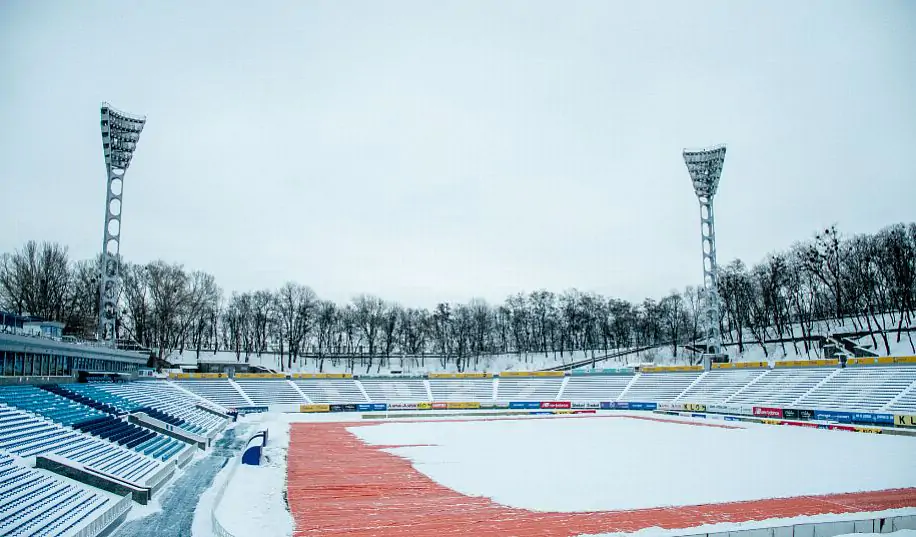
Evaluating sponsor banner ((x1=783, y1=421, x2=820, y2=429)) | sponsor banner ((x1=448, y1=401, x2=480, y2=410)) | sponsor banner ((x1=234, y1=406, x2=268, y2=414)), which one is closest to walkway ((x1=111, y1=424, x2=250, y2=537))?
sponsor banner ((x1=234, y1=406, x2=268, y2=414))

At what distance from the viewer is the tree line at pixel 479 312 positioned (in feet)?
197

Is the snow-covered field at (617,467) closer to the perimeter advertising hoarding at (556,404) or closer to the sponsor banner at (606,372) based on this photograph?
the perimeter advertising hoarding at (556,404)

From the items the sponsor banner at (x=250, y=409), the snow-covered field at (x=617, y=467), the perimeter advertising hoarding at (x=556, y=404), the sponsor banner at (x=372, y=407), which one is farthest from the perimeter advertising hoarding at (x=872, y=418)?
the sponsor banner at (x=250, y=409)

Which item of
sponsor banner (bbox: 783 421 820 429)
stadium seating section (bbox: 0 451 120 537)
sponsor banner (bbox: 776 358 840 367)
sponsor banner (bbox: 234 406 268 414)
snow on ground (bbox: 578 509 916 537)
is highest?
sponsor banner (bbox: 776 358 840 367)

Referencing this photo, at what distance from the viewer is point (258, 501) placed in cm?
1819

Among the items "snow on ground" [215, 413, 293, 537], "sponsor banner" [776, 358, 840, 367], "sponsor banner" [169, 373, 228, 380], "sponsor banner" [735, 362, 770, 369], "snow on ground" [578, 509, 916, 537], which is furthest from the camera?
"sponsor banner" [169, 373, 228, 380]

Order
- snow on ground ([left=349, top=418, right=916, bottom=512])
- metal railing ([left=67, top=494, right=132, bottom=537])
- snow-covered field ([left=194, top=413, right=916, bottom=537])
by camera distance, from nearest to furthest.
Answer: metal railing ([left=67, top=494, right=132, bottom=537])
snow-covered field ([left=194, top=413, right=916, bottom=537])
snow on ground ([left=349, top=418, right=916, bottom=512])

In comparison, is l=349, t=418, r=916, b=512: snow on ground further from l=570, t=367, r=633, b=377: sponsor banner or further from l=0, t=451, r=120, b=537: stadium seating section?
l=570, t=367, r=633, b=377: sponsor banner

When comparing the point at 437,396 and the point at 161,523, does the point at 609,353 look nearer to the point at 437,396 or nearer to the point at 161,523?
the point at 437,396

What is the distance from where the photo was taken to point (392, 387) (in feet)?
210

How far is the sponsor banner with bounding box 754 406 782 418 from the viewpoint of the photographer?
4413cm

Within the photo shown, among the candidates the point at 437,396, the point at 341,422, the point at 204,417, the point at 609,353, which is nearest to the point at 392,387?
the point at 437,396

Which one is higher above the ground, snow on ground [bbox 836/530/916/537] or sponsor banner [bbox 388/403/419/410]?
snow on ground [bbox 836/530/916/537]

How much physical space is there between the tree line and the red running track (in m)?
45.8
